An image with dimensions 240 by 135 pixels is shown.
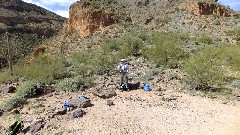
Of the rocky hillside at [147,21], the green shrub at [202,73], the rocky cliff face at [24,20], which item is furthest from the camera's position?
the rocky cliff face at [24,20]

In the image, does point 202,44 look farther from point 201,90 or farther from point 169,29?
point 201,90

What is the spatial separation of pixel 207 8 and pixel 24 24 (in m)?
51.4

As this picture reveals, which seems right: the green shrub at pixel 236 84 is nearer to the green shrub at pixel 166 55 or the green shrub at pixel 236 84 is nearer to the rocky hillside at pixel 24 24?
the green shrub at pixel 166 55

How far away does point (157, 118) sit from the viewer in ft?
33.7

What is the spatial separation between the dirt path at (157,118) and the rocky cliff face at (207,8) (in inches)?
1126

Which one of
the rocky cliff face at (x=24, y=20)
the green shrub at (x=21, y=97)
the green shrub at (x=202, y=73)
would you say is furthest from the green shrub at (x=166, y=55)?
the rocky cliff face at (x=24, y=20)

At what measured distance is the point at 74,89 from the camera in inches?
544

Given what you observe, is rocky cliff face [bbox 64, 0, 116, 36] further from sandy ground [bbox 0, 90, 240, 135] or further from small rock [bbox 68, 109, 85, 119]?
small rock [bbox 68, 109, 85, 119]

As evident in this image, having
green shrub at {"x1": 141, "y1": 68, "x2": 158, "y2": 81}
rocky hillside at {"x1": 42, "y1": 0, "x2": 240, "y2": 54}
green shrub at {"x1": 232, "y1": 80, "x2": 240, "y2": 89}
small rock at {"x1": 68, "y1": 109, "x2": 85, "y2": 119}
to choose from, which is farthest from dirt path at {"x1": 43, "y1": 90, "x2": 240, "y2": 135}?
rocky hillside at {"x1": 42, "y1": 0, "x2": 240, "y2": 54}

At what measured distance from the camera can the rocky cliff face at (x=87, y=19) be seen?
34406 mm

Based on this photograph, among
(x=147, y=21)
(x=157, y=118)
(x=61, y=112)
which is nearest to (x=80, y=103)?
(x=61, y=112)

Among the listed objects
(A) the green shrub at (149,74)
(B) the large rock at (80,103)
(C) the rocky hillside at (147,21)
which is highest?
(C) the rocky hillside at (147,21)

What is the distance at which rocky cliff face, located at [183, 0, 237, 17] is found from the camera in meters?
39.1

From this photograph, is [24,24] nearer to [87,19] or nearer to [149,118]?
[87,19]
